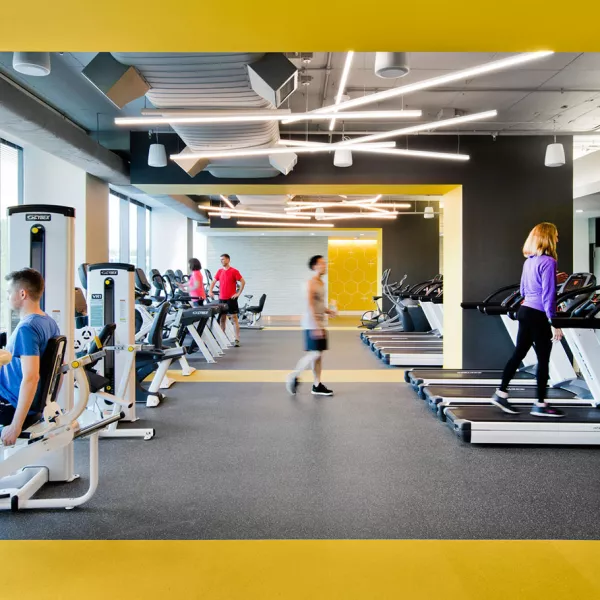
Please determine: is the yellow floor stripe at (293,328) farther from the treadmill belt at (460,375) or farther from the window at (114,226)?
the treadmill belt at (460,375)

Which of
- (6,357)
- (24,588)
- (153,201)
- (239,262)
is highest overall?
(153,201)

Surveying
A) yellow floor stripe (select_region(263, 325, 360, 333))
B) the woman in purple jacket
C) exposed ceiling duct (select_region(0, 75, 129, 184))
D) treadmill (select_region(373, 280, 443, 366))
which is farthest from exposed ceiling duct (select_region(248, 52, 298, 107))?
yellow floor stripe (select_region(263, 325, 360, 333))

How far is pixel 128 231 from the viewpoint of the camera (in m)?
14.4

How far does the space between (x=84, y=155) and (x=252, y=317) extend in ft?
31.6

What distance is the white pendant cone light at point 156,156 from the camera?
288 inches

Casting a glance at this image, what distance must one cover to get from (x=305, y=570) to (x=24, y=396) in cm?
165

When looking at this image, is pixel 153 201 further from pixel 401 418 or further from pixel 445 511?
pixel 445 511

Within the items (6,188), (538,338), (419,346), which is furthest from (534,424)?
(6,188)

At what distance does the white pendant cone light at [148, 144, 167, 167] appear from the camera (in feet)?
24.0

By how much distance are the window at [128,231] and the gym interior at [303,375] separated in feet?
12.0

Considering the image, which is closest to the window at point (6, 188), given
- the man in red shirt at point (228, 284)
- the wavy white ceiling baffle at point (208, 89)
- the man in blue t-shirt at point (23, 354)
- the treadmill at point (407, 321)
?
the man in red shirt at point (228, 284)

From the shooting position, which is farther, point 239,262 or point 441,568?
point 239,262

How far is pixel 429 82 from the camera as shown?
412 centimetres
